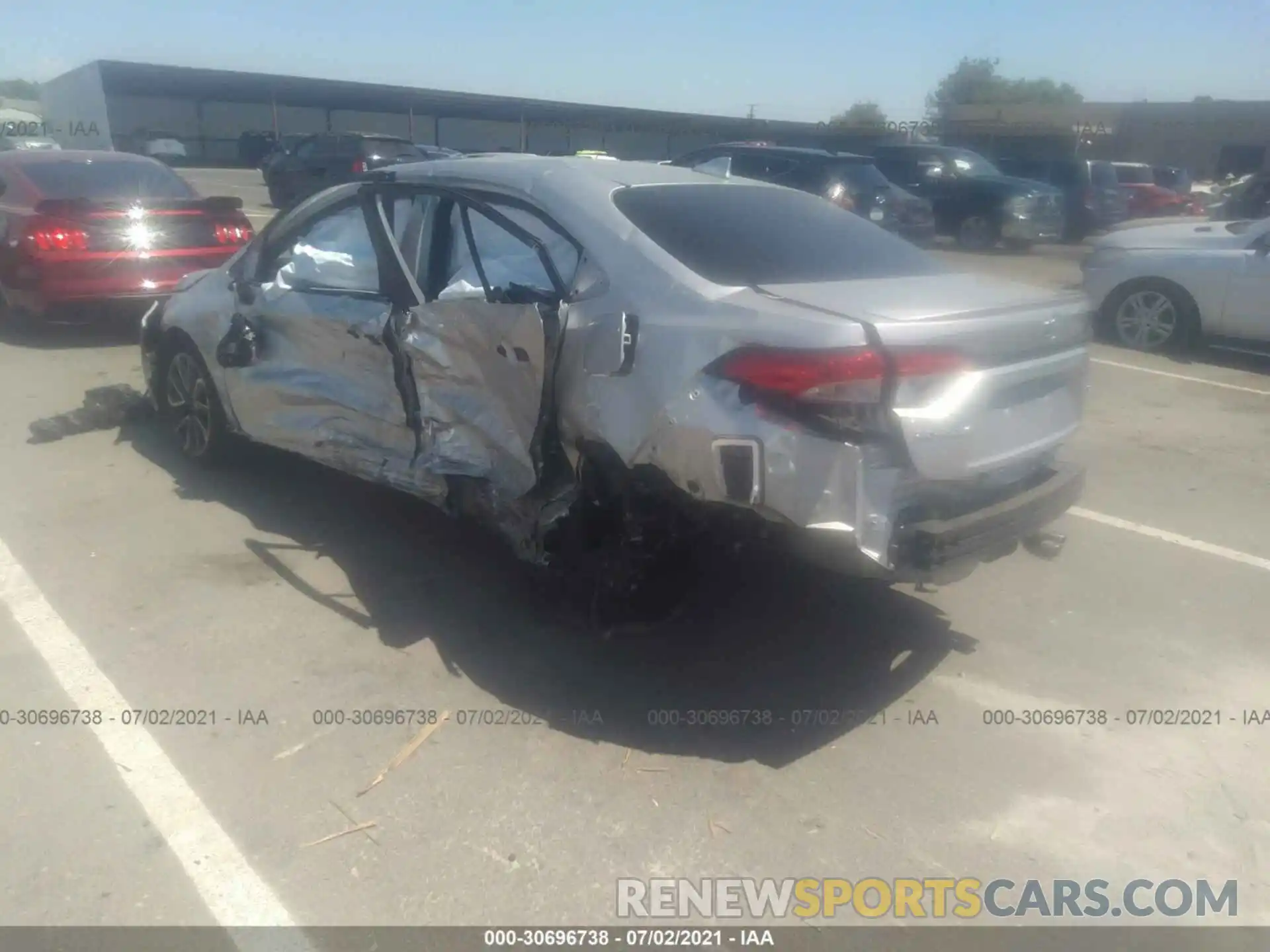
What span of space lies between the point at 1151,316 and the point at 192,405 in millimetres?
8363

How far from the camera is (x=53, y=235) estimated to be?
809 centimetres

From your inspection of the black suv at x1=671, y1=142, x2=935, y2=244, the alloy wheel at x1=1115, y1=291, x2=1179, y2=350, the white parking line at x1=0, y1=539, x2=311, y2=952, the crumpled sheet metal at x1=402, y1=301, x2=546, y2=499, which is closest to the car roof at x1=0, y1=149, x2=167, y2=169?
the white parking line at x1=0, y1=539, x2=311, y2=952

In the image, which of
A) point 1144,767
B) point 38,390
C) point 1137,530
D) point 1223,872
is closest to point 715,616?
point 1144,767

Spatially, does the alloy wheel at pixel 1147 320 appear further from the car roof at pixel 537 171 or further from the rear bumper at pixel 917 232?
the car roof at pixel 537 171

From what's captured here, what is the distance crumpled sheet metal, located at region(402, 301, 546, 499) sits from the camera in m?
3.74

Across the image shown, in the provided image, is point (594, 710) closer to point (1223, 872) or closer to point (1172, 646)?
point (1223, 872)

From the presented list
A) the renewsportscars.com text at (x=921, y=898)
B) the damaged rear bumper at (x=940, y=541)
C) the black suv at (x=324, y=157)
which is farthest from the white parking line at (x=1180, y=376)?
the black suv at (x=324, y=157)

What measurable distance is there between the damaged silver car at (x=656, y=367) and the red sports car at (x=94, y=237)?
12.6 ft

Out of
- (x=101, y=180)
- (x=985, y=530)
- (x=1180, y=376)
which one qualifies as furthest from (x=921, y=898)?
(x=101, y=180)

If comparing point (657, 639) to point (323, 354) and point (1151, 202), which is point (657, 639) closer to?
point (323, 354)

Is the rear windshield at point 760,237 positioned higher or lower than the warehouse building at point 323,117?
higher

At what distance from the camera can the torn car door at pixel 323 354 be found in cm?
445

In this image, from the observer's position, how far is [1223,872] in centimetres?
298

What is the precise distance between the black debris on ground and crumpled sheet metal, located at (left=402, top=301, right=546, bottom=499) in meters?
3.34
